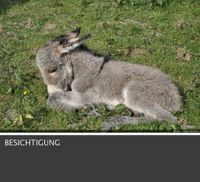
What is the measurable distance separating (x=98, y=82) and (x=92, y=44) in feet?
8.78

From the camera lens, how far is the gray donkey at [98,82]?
912 cm

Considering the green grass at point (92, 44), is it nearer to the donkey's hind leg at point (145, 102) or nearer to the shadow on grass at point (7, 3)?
the shadow on grass at point (7, 3)

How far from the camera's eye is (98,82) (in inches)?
376

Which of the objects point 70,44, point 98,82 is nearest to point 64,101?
point 98,82

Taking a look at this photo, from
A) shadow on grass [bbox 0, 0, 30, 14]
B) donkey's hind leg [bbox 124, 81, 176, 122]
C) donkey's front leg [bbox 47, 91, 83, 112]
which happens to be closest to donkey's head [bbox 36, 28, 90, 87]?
donkey's front leg [bbox 47, 91, 83, 112]

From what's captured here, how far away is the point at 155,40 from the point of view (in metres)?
12.1

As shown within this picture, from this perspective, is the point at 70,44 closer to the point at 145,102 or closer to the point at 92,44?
the point at 145,102

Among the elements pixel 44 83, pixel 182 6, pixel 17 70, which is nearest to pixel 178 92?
pixel 44 83

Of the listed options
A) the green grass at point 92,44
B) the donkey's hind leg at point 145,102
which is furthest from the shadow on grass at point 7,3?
the donkey's hind leg at point 145,102

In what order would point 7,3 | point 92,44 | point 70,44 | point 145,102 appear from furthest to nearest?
1. point 7,3
2. point 92,44
3. point 70,44
4. point 145,102

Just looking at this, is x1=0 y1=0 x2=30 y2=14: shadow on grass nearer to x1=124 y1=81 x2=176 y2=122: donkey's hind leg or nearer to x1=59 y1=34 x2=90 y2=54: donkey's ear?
x1=59 y1=34 x2=90 y2=54: donkey's ear

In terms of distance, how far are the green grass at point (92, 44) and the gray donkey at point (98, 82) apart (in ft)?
0.72

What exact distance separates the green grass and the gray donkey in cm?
22

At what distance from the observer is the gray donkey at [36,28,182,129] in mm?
9118
